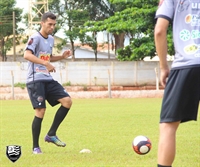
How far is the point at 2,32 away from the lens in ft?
190

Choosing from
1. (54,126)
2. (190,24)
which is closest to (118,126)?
(54,126)

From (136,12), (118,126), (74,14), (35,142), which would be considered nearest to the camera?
(35,142)

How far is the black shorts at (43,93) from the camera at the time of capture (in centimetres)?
988

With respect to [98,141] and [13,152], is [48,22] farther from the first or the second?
[98,141]

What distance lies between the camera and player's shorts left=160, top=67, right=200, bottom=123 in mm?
5562

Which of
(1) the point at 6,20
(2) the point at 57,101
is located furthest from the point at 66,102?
(1) the point at 6,20

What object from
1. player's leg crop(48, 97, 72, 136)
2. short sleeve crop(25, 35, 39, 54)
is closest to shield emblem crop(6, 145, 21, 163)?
player's leg crop(48, 97, 72, 136)

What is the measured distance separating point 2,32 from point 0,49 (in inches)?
63.2

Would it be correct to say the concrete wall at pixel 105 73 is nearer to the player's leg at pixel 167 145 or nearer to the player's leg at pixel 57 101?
the player's leg at pixel 57 101

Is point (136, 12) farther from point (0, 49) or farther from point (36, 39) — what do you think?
point (36, 39)

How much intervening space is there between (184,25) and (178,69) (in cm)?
39

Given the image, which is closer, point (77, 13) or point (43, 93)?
point (43, 93)

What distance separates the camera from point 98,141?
36.9ft

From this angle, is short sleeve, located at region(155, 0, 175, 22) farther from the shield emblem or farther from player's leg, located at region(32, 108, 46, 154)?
player's leg, located at region(32, 108, 46, 154)
